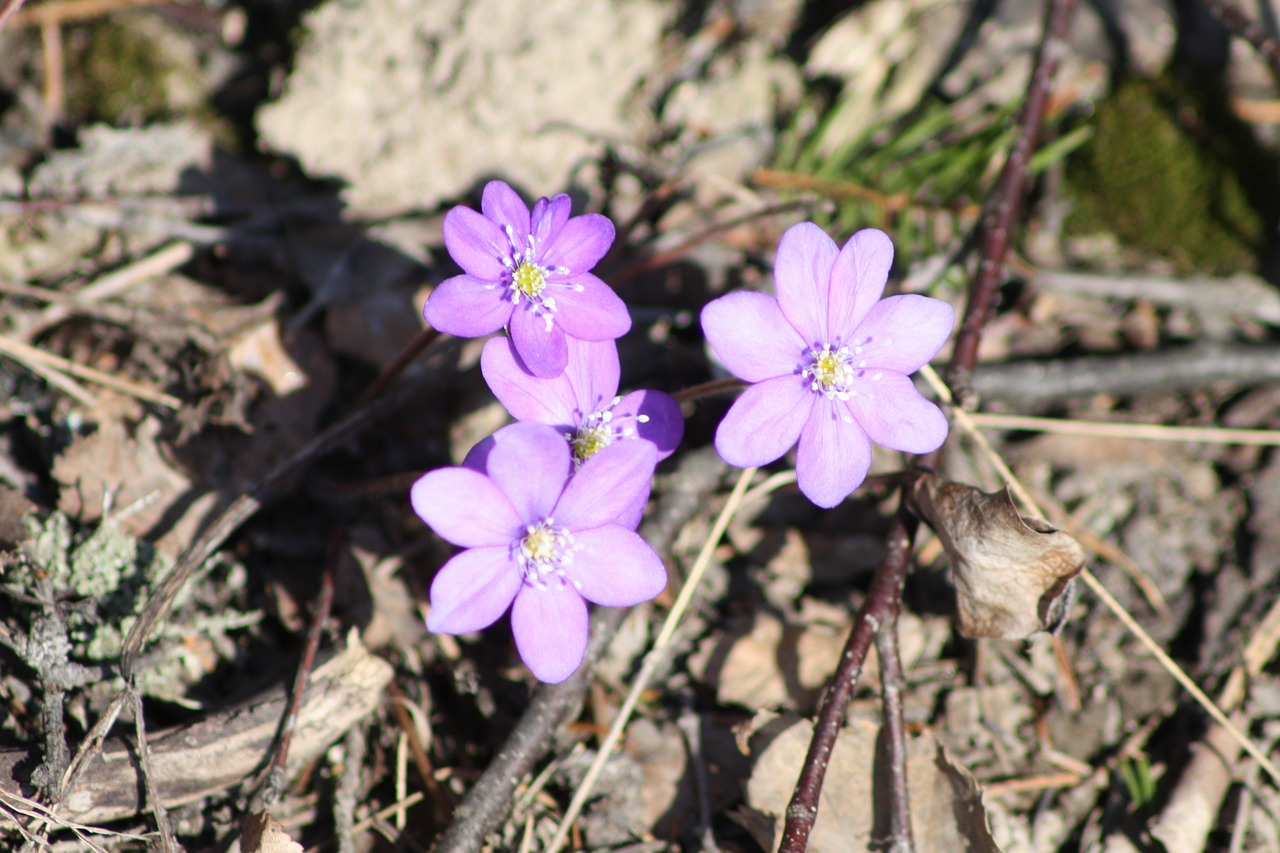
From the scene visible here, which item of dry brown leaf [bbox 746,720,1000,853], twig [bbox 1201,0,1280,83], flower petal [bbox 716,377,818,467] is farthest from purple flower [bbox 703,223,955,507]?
twig [bbox 1201,0,1280,83]

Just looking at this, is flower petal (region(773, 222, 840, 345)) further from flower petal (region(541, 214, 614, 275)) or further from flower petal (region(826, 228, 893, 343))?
flower petal (region(541, 214, 614, 275))

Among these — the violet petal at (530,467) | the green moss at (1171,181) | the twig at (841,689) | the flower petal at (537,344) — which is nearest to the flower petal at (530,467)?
the violet petal at (530,467)

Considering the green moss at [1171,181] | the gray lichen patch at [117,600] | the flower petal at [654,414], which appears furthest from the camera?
the green moss at [1171,181]

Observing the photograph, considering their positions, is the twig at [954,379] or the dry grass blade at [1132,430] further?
the dry grass blade at [1132,430]

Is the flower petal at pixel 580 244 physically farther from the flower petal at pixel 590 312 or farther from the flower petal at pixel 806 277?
the flower petal at pixel 806 277

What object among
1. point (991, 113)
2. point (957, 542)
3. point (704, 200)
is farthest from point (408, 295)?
point (991, 113)

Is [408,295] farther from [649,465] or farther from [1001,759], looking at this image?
[1001,759]
